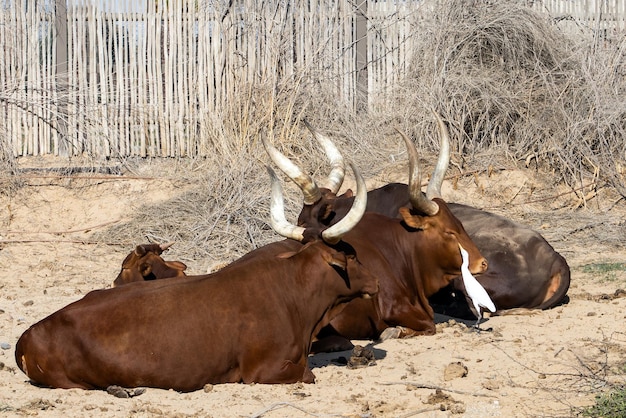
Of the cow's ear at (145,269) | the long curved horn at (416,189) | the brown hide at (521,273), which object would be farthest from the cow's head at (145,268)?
the brown hide at (521,273)

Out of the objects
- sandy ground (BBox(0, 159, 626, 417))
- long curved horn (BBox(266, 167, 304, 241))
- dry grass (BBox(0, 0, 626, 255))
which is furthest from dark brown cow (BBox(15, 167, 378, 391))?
dry grass (BBox(0, 0, 626, 255))

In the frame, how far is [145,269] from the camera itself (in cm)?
861

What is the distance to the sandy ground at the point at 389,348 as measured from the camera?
6.09m

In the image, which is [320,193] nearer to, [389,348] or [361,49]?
[389,348]

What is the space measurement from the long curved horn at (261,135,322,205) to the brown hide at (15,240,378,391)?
1073 millimetres

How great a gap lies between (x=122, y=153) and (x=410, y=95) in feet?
13.1

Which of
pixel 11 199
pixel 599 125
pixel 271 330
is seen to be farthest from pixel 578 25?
pixel 271 330

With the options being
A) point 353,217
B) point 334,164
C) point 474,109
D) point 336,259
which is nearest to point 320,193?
point 334,164

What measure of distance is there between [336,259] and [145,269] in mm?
2198

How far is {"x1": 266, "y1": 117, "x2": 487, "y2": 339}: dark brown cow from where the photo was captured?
8.29 m

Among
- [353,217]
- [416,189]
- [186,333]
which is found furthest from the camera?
[416,189]

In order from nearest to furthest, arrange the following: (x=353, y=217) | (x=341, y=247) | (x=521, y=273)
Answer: (x=353, y=217) < (x=341, y=247) < (x=521, y=273)

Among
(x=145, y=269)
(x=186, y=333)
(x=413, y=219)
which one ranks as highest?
(x=413, y=219)

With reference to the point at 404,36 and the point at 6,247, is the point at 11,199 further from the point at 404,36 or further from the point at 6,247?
the point at 404,36
